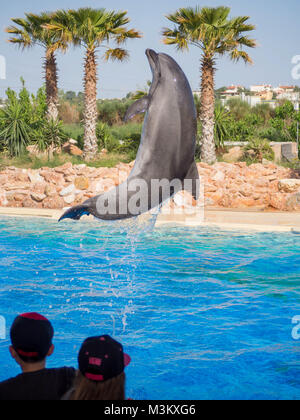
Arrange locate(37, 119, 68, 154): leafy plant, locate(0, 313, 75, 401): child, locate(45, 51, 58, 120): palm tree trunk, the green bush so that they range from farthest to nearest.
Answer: the green bush, locate(45, 51, 58, 120): palm tree trunk, locate(37, 119, 68, 154): leafy plant, locate(0, 313, 75, 401): child

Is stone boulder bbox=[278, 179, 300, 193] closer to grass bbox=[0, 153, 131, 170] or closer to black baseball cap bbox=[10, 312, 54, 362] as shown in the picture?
grass bbox=[0, 153, 131, 170]

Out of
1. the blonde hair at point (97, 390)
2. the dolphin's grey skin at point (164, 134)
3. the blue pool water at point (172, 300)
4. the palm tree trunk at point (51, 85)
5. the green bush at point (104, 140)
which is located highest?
the palm tree trunk at point (51, 85)

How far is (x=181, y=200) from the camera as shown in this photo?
14.3 meters

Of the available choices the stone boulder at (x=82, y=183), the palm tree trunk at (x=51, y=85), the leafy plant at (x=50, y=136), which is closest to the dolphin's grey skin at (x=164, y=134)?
the stone boulder at (x=82, y=183)

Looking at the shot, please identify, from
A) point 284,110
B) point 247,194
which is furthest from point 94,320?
point 284,110

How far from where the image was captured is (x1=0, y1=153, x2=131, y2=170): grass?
19.4 m

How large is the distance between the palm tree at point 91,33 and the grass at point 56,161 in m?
0.63

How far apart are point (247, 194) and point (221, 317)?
338 inches

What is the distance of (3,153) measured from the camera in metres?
21.4

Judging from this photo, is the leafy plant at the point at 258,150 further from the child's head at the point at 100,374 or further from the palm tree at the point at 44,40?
the child's head at the point at 100,374

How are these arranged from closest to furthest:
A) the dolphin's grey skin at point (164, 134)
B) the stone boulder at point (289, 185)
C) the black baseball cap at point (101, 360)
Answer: the black baseball cap at point (101, 360)
the dolphin's grey skin at point (164, 134)
the stone boulder at point (289, 185)

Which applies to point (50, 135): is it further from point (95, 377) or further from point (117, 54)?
Answer: point (95, 377)

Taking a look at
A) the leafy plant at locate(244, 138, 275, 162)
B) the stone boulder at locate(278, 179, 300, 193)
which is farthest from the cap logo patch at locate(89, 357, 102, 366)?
the leafy plant at locate(244, 138, 275, 162)

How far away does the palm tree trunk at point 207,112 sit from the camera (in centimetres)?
1928
